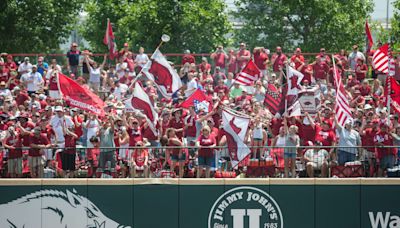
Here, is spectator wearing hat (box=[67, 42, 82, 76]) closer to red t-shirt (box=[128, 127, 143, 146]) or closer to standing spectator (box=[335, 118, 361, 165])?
red t-shirt (box=[128, 127, 143, 146])

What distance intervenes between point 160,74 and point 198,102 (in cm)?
127

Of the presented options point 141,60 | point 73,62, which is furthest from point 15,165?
point 73,62

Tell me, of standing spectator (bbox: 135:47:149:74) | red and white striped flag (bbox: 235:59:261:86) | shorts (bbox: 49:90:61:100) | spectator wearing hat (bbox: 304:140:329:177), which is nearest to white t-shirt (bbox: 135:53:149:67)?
standing spectator (bbox: 135:47:149:74)

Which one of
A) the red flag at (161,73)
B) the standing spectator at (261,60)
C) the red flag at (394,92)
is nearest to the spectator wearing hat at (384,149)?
the red flag at (394,92)

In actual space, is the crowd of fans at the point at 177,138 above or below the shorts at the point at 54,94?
below

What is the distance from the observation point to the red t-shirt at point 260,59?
1359 inches

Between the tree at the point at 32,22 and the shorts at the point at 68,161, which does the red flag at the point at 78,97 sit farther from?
the tree at the point at 32,22

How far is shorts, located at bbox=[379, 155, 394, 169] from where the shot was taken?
83.7ft

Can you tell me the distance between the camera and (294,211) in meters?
25.8

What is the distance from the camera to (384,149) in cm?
2541

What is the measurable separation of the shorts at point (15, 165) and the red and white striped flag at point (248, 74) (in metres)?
7.18

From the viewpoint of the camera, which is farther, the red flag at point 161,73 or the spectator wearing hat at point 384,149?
the red flag at point 161,73

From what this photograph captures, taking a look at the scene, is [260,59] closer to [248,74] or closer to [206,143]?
[248,74]

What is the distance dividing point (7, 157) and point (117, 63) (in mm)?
10797
